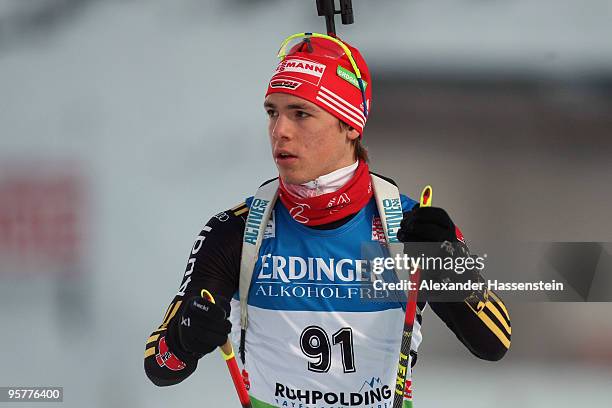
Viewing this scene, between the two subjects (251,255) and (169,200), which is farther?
(169,200)

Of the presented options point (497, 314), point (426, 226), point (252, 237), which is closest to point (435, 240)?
point (426, 226)

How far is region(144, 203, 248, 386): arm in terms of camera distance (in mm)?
2441

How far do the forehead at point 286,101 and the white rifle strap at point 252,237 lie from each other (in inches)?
10.5

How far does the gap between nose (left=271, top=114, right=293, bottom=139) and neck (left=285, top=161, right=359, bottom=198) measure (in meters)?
0.16

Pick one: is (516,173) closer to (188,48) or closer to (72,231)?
(188,48)

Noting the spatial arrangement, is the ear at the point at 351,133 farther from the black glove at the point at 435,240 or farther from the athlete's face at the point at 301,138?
the black glove at the point at 435,240

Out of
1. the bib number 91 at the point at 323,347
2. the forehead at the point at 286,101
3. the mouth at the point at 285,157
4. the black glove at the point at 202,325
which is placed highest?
the forehead at the point at 286,101

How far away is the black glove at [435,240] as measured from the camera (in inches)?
89.0

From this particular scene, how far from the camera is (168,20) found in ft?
13.1

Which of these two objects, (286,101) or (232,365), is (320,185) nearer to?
(286,101)

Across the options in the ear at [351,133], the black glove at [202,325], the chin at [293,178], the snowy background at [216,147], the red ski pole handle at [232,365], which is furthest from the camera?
the snowy background at [216,147]

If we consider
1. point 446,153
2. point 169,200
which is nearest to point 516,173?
point 446,153

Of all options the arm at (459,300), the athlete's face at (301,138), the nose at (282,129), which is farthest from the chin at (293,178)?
the arm at (459,300)

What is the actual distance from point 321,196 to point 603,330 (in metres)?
2.08
